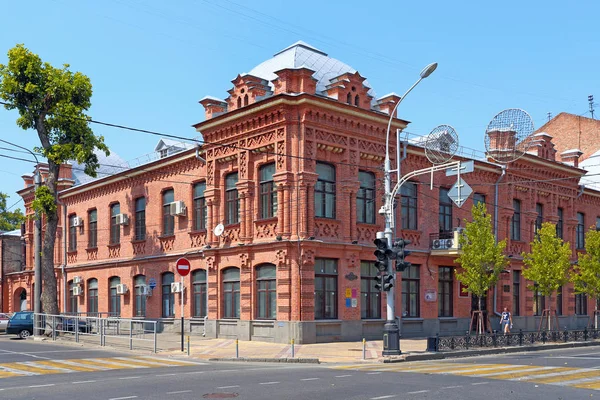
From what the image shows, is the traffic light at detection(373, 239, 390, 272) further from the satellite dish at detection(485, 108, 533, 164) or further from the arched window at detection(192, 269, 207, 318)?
the satellite dish at detection(485, 108, 533, 164)

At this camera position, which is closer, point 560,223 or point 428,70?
point 428,70

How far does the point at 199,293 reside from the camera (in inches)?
1283

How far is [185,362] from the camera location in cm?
2152

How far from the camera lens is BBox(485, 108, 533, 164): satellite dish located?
1264 inches

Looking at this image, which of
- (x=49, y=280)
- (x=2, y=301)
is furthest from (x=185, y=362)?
(x=2, y=301)

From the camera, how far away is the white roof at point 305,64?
30828mm

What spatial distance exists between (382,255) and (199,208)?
13.7 m

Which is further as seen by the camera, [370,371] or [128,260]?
[128,260]

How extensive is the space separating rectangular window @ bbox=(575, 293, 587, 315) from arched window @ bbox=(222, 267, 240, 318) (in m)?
24.6

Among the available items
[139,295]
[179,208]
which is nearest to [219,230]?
[179,208]

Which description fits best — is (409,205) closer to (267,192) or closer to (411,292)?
(411,292)

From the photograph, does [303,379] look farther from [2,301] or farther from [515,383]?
[2,301]

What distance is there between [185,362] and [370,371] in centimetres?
657

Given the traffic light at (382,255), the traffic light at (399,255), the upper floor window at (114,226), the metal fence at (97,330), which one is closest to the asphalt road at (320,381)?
the traffic light at (399,255)
